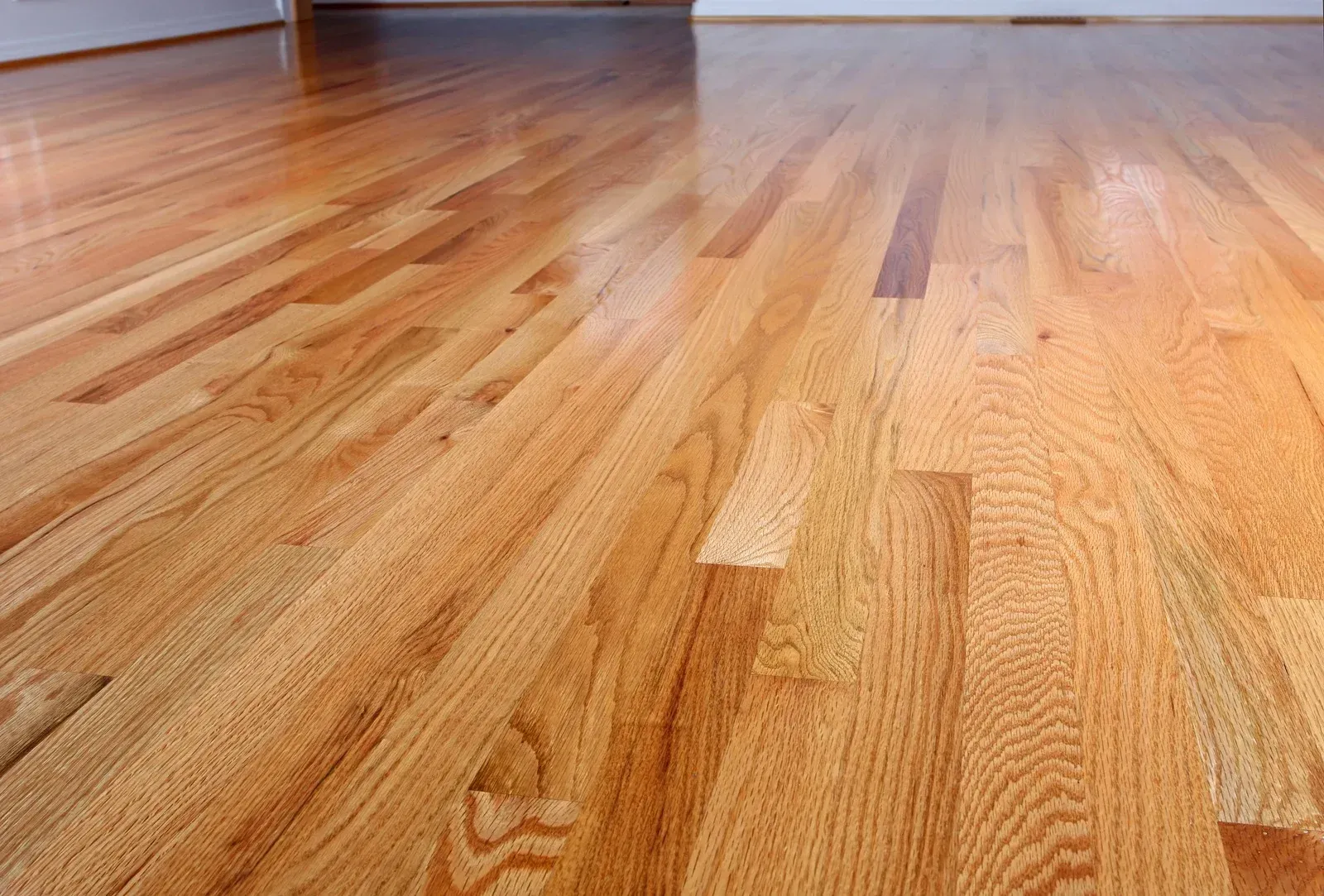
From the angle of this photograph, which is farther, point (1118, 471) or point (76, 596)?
point (1118, 471)

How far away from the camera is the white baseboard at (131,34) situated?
4.88 metres

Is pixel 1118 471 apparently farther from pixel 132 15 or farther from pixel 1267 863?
pixel 132 15

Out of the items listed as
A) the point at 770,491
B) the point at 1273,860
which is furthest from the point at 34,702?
the point at 1273,860

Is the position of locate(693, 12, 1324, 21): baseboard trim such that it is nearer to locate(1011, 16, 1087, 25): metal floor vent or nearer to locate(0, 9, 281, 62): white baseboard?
locate(1011, 16, 1087, 25): metal floor vent

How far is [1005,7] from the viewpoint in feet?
20.5

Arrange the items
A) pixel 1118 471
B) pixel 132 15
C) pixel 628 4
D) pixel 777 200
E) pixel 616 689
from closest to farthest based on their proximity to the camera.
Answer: pixel 616 689 → pixel 1118 471 → pixel 777 200 → pixel 132 15 → pixel 628 4

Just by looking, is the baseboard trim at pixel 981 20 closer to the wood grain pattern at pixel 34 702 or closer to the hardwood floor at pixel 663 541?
the hardwood floor at pixel 663 541

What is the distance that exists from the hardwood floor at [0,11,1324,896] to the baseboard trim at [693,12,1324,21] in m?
4.24

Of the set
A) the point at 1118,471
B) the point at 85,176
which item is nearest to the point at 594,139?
the point at 85,176

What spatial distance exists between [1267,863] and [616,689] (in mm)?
360

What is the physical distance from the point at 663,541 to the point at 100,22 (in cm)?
533

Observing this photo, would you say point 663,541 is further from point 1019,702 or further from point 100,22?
point 100,22

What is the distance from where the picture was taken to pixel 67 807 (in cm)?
69

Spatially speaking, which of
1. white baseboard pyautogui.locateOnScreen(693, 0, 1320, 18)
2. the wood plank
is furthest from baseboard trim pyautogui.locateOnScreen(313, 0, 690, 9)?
the wood plank
